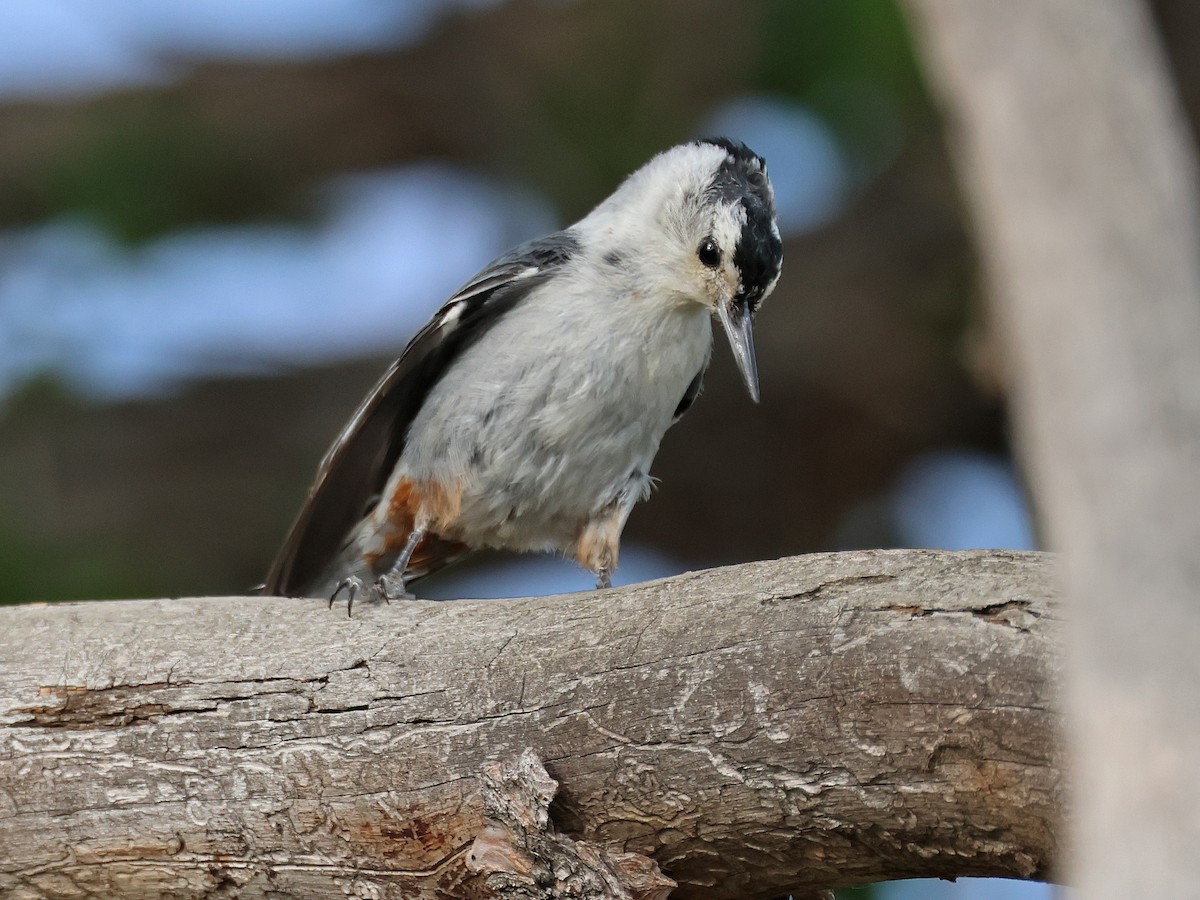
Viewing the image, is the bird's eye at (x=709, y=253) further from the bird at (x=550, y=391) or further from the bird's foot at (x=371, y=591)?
the bird's foot at (x=371, y=591)

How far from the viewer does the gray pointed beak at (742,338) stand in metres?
3.47

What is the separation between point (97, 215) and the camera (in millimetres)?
5234

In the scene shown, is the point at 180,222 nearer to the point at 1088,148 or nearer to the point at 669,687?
the point at 669,687

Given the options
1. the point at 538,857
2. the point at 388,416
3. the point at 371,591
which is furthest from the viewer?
the point at 388,416

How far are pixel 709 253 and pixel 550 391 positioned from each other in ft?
1.82

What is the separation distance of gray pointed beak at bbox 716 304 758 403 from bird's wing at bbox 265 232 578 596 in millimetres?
485

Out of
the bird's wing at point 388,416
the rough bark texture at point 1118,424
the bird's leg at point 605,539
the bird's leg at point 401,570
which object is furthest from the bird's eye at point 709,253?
the rough bark texture at point 1118,424

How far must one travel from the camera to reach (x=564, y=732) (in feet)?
8.14

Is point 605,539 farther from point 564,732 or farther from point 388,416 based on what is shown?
point 564,732

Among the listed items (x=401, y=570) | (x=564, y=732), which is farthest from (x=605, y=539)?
(x=564, y=732)

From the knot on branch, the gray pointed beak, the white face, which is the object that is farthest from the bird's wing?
the knot on branch

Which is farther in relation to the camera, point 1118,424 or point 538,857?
point 538,857

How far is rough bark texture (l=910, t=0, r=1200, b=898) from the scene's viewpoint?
3.32ft

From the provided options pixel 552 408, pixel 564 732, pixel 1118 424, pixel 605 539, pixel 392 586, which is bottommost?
pixel 1118 424
